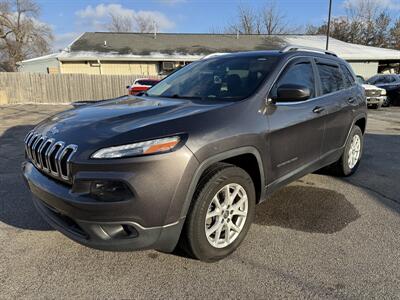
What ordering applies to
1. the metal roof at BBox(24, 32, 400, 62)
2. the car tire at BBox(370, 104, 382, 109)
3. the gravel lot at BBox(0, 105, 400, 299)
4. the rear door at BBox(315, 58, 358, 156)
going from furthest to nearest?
1. the metal roof at BBox(24, 32, 400, 62)
2. the car tire at BBox(370, 104, 382, 109)
3. the rear door at BBox(315, 58, 358, 156)
4. the gravel lot at BBox(0, 105, 400, 299)

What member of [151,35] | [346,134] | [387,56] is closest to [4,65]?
[151,35]

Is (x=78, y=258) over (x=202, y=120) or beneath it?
beneath

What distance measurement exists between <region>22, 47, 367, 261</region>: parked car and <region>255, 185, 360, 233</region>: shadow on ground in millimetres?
481

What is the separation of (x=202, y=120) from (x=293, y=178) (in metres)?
1.53

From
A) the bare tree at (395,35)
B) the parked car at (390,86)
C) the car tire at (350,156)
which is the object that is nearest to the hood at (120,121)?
the car tire at (350,156)

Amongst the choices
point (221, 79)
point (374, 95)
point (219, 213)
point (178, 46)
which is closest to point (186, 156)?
point (219, 213)

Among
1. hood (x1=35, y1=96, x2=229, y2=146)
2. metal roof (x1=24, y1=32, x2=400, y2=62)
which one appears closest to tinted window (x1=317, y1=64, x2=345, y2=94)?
hood (x1=35, y1=96, x2=229, y2=146)

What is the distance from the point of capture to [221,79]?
A: 144 inches

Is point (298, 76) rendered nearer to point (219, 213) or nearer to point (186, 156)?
point (219, 213)

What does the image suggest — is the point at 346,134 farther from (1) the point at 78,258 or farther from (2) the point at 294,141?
(1) the point at 78,258

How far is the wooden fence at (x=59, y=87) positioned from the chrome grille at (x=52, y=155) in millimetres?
19701

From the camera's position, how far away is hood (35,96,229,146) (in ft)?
7.96

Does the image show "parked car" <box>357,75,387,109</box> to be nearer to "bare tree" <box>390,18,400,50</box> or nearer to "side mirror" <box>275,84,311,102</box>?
"side mirror" <box>275,84,311,102</box>

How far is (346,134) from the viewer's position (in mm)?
4777
